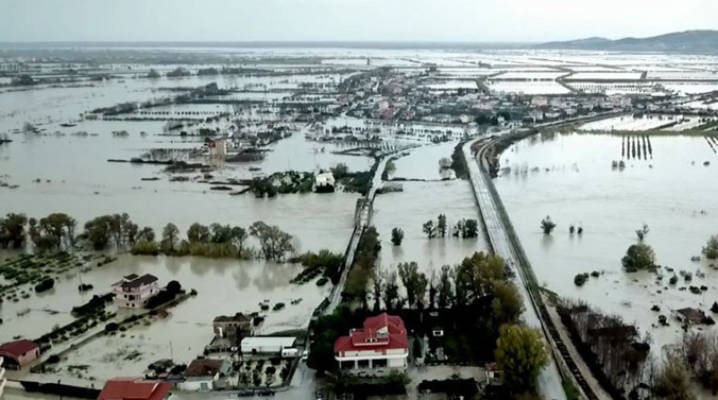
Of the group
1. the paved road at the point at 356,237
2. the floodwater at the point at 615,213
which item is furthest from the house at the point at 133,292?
the floodwater at the point at 615,213

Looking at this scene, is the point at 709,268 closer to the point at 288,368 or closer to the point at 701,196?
the point at 701,196

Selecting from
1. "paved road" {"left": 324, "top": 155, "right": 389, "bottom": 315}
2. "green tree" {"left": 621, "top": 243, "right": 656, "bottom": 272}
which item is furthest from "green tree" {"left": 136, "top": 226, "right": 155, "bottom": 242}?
"green tree" {"left": 621, "top": 243, "right": 656, "bottom": 272}

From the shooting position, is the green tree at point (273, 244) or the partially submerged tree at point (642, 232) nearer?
the green tree at point (273, 244)

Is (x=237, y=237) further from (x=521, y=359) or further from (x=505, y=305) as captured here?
(x=521, y=359)

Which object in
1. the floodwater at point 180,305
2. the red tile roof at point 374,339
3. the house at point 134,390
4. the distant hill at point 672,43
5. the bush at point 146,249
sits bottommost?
A: the floodwater at point 180,305

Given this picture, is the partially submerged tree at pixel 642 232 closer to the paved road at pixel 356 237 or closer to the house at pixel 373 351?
the paved road at pixel 356 237

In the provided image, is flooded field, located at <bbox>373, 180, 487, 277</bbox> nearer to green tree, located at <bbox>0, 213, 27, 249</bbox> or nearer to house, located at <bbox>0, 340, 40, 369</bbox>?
house, located at <bbox>0, 340, 40, 369</bbox>
